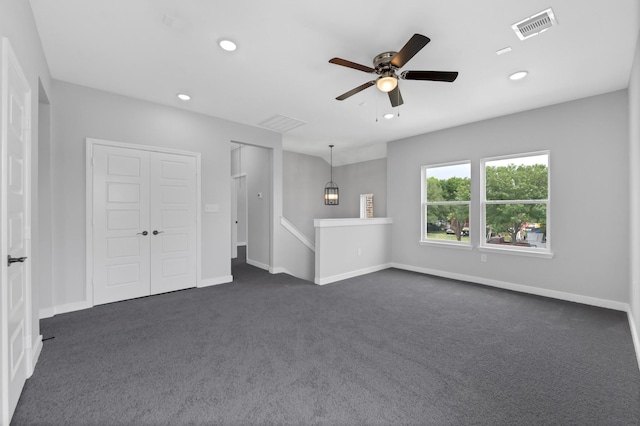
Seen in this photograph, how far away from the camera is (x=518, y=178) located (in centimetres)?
432

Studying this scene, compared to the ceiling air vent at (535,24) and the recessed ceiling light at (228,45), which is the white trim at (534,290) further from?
the recessed ceiling light at (228,45)

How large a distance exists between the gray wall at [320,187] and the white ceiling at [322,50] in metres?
3.24

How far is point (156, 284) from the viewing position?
3961 millimetres

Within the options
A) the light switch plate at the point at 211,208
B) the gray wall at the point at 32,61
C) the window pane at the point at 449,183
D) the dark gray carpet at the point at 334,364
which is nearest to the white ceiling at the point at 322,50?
A: the gray wall at the point at 32,61

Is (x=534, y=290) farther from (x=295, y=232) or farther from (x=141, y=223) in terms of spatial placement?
(x=141, y=223)

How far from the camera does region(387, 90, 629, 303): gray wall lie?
Answer: 345 cm

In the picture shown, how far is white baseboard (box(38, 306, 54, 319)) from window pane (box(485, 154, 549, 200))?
6322 mm

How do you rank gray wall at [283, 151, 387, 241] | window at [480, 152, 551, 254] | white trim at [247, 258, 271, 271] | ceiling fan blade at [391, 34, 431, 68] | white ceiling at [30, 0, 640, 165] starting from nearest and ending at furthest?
ceiling fan blade at [391, 34, 431, 68], white ceiling at [30, 0, 640, 165], window at [480, 152, 551, 254], white trim at [247, 258, 271, 271], gray wall at [283, 151, 387, 241]

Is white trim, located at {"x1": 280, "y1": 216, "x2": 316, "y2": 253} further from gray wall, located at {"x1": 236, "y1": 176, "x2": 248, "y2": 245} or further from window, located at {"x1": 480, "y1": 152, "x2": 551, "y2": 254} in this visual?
window, located at {"x1": 480, "y1": 152, "x2": 551, "y2": 254}

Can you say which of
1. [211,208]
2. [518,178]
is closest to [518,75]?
[518,178]

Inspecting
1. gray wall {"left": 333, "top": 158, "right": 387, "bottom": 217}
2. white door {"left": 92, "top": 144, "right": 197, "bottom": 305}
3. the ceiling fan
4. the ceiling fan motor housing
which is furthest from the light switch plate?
gray wall {"left": 333, "top": 158, "right": 387, "bottom": 217}

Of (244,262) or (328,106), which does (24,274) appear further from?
(244,262)

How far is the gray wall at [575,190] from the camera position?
345 cm

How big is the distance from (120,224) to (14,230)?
2.05 metres
